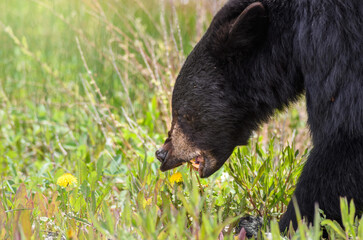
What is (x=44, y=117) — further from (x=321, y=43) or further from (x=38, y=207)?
(x=321, y=43)

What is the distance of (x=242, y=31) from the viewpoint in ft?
8.98

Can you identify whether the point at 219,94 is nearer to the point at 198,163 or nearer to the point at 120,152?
the point at 198,163

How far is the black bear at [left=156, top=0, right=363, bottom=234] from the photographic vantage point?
241cm

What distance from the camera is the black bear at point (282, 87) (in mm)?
2406

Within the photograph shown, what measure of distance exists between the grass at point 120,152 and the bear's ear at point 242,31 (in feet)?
1.69

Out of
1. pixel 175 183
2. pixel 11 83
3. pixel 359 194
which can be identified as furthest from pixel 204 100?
pixel 11 83

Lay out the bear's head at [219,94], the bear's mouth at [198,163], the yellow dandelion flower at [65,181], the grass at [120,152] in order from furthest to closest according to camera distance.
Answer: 1. the bear's mouth at [198,163]
2. the yellow dandelion flower at [65,181]
3. the bear's head at [219,94]
4. the grass at [120,152]

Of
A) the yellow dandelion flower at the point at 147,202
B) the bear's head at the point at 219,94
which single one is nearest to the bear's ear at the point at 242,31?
the bear's head at the point at 219,94

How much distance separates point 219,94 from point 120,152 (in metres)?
1.47

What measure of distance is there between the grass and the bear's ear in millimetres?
517

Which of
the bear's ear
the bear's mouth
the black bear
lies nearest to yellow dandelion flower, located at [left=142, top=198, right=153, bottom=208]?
the black bear

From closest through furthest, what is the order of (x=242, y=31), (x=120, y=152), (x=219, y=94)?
(x=242, y=31), (x=219, y=94), (x=120, y=152)

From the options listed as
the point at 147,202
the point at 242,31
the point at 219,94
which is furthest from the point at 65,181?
the point at 242,31

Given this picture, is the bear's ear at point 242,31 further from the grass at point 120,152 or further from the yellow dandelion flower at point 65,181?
the yellow dandelion flower at point 65,181
